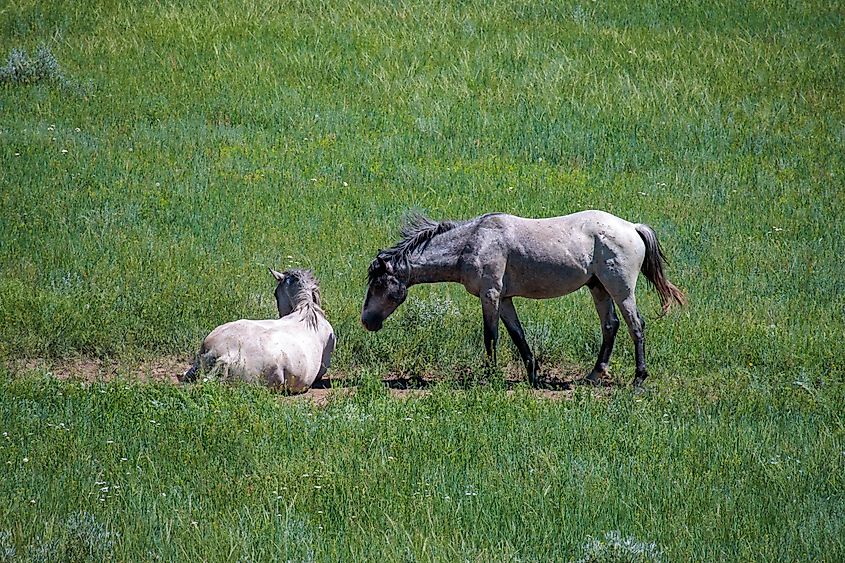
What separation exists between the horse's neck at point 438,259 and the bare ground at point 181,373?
111 cm

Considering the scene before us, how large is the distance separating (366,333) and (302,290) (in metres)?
1.15

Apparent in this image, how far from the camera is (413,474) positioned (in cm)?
809

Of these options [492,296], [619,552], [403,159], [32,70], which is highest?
[619,552]

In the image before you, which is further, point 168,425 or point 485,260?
point 485,260

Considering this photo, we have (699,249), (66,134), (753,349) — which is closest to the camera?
(753,349)

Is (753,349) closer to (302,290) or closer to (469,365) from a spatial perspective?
(469,365)

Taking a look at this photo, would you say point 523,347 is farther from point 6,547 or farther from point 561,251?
point 6,547

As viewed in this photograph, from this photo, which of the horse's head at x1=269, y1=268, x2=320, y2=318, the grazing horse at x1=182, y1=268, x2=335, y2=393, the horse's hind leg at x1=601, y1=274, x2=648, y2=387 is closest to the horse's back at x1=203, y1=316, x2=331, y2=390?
the grazing horse at x1=182, y1=268, x2=335, y2=393

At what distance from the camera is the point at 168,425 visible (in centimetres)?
877

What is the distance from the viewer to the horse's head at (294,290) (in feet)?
37.4

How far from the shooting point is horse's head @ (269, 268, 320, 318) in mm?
11398

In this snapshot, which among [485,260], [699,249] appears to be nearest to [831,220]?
[699,249]

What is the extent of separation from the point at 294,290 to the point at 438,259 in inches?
62.6

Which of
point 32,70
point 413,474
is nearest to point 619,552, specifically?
point 413,474
